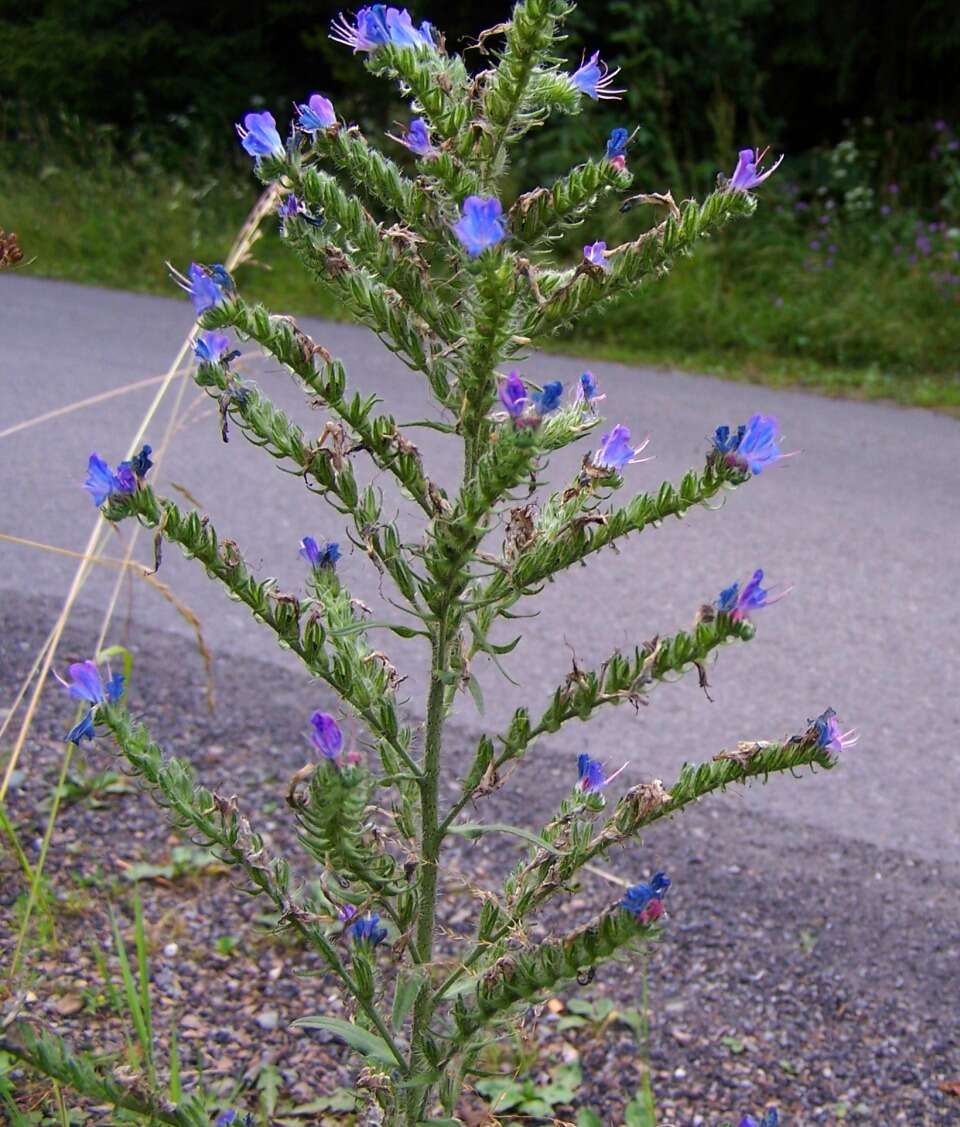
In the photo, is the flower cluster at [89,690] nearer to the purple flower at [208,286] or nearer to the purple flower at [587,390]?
the purple flower at [208,286]

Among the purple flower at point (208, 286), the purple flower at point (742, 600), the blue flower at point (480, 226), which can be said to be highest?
the blue flower at point (480, 226)

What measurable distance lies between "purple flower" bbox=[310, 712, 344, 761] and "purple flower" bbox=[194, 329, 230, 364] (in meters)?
0.46

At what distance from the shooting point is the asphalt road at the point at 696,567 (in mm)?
3588

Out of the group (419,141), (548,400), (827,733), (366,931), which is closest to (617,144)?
(419,141)

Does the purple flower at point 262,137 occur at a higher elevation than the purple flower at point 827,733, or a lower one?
higher

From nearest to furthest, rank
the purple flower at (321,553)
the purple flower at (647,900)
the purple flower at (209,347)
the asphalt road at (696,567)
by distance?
the purple flower at (647,900) → the purple flower at (209,347) → the purple flower at (321,553) → the asphalt road at (696,567)

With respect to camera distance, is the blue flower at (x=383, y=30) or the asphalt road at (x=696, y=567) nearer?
the blue flower at (x=383, y=30)

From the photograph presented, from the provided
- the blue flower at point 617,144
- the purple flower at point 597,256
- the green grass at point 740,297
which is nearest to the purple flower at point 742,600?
the purple flower at point 597,256

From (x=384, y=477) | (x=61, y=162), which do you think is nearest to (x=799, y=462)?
(x=384, y=477)

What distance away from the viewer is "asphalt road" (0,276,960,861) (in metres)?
3.59

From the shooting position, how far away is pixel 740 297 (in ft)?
28.3

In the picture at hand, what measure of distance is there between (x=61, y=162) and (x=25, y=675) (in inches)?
381

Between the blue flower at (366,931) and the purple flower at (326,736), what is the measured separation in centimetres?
38

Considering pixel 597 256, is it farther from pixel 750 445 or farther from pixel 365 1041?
pixel 365 1041
